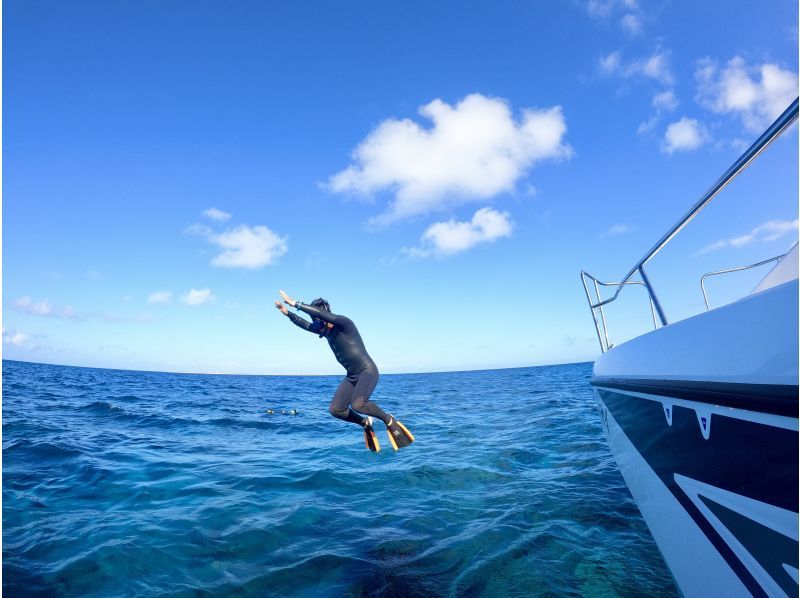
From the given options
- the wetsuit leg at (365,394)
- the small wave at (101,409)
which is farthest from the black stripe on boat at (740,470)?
the small wave at (101,409)

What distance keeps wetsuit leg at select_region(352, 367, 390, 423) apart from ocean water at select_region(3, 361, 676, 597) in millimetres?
1548

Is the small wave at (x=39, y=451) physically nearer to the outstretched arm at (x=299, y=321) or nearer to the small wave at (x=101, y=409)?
the small wave at (x=101, y=409)

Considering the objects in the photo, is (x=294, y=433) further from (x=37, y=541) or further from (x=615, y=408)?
(x=615, y=408)

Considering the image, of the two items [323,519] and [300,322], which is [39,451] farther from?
[300,322]

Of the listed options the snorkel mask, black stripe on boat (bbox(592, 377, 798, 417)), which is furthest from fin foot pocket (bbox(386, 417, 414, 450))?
black stripe on boat (bbox(592, 377, 798, 417))

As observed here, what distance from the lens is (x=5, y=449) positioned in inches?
330

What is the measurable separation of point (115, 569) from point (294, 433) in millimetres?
8118

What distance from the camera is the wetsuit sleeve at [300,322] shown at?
5.32 metres

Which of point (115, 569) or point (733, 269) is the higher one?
point (733, 269)

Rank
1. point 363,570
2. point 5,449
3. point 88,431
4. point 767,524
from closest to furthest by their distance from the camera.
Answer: point 767,524
point 363,570
point 5,449
point 88,431

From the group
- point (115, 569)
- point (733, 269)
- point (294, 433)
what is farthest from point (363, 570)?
point (294, 433)

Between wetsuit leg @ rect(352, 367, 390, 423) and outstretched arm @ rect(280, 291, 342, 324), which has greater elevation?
outstretched arm @ rect(280, 291, 342, 324)

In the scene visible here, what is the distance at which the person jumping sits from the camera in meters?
5.32

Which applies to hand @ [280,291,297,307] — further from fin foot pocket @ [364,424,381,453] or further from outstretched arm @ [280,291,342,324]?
fin foot pocket @ [364,424,381,453]
